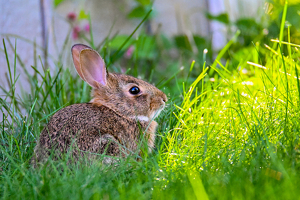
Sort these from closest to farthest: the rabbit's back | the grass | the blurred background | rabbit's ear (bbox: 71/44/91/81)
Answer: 1. the grass
2. the rabbit's back
3. rabbit's ear (bbox: 71/44/91/81)
4. the blurred background

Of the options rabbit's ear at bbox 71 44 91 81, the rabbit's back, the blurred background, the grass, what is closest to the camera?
the grass

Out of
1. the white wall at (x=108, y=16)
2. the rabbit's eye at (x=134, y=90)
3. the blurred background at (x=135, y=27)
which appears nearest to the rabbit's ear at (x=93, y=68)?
the rabbit's eye at (x=134, y=90)

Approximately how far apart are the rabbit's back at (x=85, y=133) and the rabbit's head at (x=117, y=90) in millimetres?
182

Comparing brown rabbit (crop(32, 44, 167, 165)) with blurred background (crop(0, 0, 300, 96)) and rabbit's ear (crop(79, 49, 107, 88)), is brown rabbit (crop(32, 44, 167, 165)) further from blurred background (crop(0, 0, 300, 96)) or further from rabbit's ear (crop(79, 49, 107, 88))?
blurred background (crop(0, 0, 300, 96))

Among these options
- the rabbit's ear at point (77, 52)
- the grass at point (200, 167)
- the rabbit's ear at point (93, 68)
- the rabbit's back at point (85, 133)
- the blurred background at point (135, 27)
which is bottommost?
the grass at point (200, 167)

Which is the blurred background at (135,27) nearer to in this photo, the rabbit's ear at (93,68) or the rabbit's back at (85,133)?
the rabbit's ear at (93,68)

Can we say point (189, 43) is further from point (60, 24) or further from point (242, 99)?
point (242, 99)

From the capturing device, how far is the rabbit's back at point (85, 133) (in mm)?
2400

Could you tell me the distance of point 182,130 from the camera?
2.77 m

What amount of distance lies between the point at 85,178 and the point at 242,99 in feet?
4.83

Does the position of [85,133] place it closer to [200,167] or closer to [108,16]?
[200,167]

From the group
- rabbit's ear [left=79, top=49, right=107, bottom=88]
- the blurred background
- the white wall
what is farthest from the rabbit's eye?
the white wall

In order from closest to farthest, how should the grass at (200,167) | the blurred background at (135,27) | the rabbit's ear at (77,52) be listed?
the grass at (200,167), the rabbit's ear at (77,52), the blurred background at (135,27)

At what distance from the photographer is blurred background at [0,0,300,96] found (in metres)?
4.35
